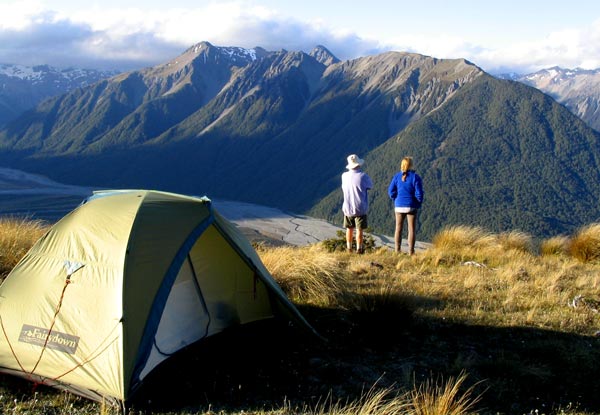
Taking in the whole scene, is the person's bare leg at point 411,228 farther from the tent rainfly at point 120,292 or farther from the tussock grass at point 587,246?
the tent rainfly at point 120,292

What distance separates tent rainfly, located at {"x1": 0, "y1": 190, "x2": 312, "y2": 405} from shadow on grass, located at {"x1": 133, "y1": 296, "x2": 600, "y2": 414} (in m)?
0.35

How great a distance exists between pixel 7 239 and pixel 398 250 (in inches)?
327

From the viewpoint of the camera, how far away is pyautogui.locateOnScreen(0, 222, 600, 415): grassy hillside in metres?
5.10

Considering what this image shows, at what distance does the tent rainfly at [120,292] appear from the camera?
542 centimetres

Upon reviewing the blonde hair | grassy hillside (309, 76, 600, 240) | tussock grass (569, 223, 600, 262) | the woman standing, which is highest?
the blonde hair

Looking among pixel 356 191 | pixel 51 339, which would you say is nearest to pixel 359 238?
pixel 356 191

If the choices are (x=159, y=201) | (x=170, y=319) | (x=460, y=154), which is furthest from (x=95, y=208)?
(x=460, y=154)

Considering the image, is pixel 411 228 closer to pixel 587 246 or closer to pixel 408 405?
pixel 587 246

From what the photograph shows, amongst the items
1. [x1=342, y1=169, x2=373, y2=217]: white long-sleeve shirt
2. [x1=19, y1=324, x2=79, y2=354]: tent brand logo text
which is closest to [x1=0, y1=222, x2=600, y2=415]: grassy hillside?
[x1=19, y1=324, x2=79, y2=354]: tent brand logo text

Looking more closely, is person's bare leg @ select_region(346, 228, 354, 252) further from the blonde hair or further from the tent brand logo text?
the tent brand logo text

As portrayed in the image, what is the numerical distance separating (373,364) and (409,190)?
20.8 feet

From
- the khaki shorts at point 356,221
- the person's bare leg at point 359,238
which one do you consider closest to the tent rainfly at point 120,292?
the khaki shorts at point 356,221

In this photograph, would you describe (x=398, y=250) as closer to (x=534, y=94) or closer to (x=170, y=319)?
(x=170, y=319)

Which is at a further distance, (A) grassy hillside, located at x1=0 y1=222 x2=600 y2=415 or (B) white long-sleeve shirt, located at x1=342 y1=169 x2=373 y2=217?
(B) white long-sleeve shirt, located at x1=342 y1=169 x2=373 y2=217
